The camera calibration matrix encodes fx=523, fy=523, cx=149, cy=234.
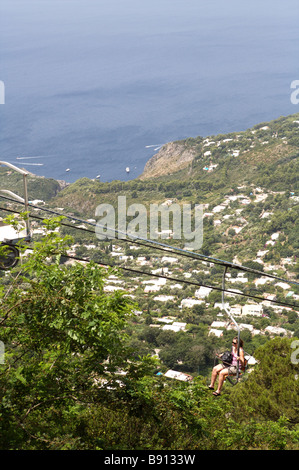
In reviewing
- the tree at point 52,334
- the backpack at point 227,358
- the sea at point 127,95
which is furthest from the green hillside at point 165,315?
the sea at point 127,95

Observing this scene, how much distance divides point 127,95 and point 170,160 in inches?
2329

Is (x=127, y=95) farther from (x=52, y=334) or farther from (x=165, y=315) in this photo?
(x=52, y=334)

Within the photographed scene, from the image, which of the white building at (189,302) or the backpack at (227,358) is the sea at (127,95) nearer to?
the white building at (189,302)

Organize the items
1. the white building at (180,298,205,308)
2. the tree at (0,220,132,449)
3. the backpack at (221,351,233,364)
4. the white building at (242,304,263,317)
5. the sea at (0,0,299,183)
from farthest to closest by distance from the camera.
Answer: the sea at (0,0,299,183), the white building at (180,298,205,308), the white building at (242,304,263,317), the backpack at (221,351,233,364), the tree at (0,220,132,449)

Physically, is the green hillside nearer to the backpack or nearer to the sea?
the backpack

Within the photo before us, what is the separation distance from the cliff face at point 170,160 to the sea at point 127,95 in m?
7.33

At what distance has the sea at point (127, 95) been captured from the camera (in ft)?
318

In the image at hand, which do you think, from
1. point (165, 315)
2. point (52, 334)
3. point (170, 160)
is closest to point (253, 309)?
point (165, 315)

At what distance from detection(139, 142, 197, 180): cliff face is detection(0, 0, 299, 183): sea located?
24.1 feet

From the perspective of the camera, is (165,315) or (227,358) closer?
(227,358)

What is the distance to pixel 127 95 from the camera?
130 meters

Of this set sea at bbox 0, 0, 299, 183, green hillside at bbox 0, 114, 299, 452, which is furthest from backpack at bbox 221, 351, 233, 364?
sea at bbox 0, 0, 299, 183

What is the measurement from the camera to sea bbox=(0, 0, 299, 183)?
96.9 m
